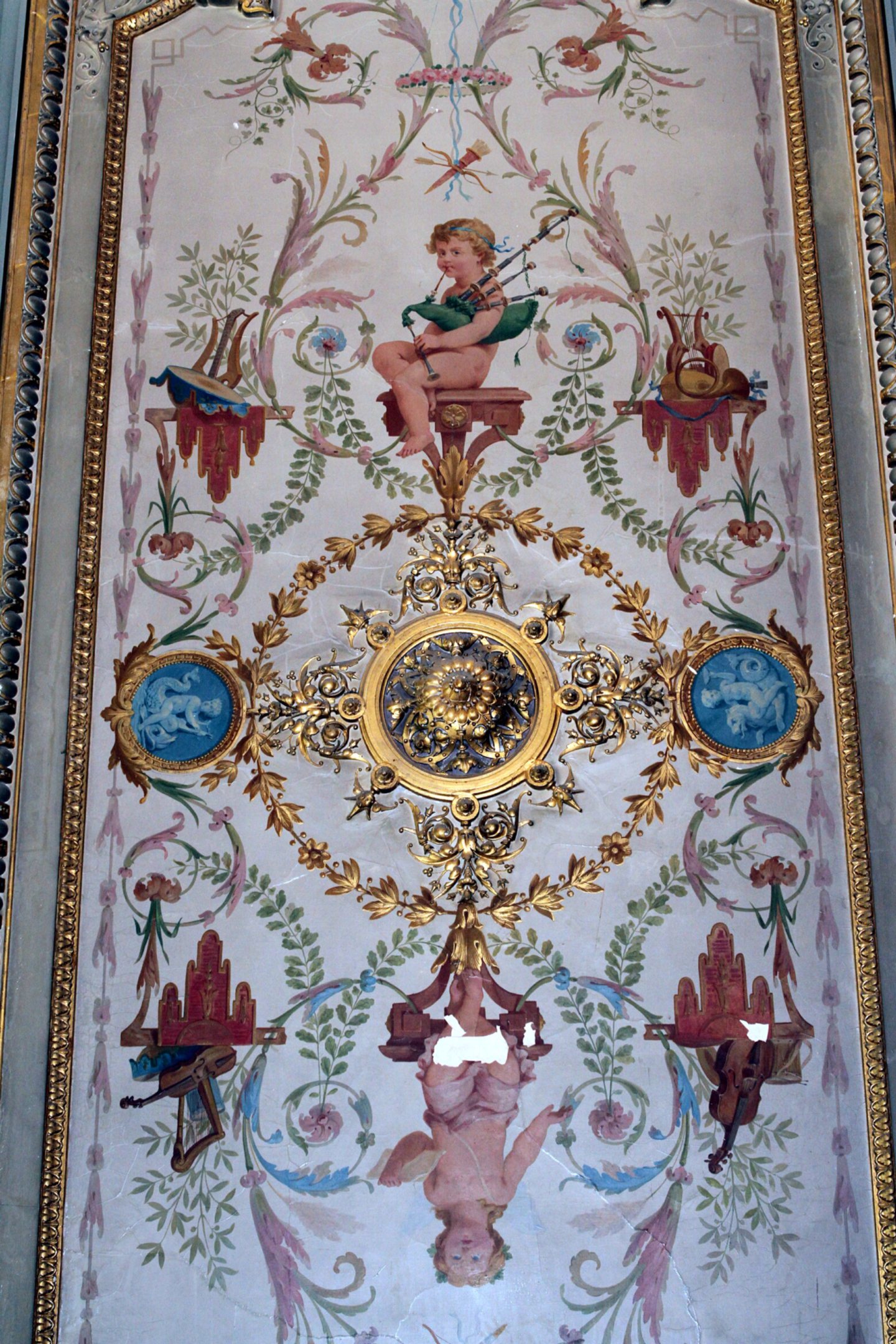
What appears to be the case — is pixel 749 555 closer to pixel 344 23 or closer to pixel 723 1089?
pixel 723 1089

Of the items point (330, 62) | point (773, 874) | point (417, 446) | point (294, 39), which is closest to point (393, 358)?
point (417, 446)

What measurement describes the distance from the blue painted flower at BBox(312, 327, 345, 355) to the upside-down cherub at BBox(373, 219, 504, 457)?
11 cm

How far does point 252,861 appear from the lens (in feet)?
11.6

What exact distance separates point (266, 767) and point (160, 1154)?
1.01m

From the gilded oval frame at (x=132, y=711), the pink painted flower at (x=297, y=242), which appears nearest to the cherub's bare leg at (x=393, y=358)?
the pink painted flower at (x=297, y=242)

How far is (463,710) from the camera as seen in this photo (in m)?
3.57

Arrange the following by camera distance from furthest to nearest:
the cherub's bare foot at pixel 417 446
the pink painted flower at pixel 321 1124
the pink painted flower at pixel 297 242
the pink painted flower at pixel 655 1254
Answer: the pink painted flower at pixel 297 242
the cherub's bare foot at pixel 417 446
the pink painted flower at pixel 321 1124
the pink painted flower at pixel 655 1254

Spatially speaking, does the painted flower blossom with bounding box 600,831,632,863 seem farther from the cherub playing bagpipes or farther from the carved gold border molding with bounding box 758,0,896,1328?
the cherub playing bagpipes

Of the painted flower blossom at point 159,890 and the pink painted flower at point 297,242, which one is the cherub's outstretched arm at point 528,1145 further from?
the pink painted flower at point 297,242

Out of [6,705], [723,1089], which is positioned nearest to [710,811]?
[723,1089]

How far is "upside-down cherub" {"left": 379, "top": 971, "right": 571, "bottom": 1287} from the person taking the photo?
3289 millimetres

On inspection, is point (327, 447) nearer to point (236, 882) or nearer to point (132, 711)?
point (132, 711)

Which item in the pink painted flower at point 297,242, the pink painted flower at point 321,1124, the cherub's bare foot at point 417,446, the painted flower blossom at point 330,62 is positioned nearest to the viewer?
the pink painted flower at point 321,1124

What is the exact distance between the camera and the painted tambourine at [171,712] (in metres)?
3.58
